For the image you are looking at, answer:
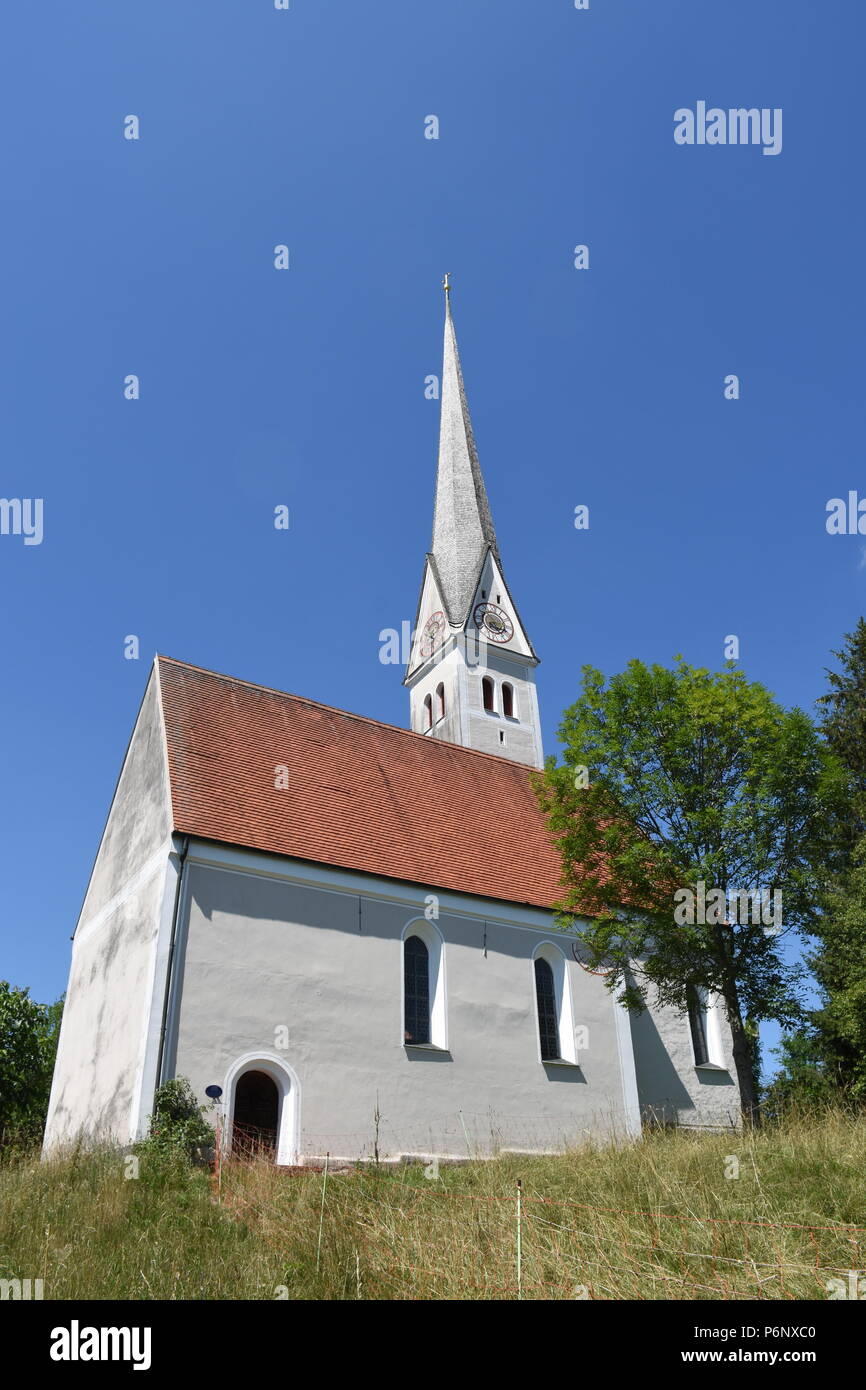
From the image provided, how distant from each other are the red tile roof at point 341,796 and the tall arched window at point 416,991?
1500 millimetres

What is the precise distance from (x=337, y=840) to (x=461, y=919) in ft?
11.2

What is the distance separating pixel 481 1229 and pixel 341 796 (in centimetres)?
1354

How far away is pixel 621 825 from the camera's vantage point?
16.4 metres

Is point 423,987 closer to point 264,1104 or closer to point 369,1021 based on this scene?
point 369,1021

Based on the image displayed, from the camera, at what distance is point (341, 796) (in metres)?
21.5

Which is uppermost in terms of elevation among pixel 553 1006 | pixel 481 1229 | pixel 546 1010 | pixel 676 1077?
pixel 553 1006

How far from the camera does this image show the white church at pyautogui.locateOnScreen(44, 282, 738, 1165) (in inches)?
651

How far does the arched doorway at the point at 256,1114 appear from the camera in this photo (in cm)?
1577

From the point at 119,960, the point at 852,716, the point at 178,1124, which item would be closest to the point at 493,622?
the point at 852,716

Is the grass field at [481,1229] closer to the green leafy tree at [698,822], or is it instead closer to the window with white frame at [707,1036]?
the green leafy tree at [698,822]

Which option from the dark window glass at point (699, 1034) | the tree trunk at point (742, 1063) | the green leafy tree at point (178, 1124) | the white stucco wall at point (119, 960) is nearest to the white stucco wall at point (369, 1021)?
the green leafy tree at point (178, 1124)

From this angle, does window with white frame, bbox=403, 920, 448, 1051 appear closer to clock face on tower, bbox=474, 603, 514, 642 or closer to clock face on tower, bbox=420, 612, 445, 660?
clock face on tower, bbox=474, 603, 514, 642
